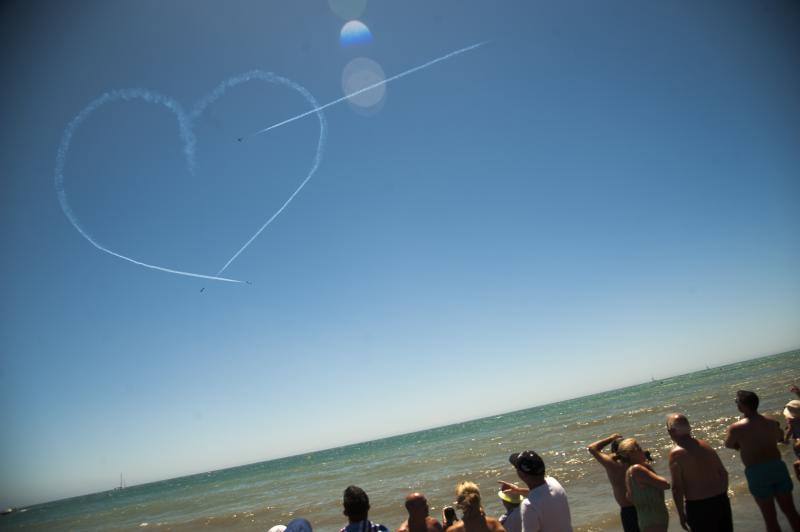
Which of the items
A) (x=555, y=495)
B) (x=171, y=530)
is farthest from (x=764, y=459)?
(x=171, y=530)

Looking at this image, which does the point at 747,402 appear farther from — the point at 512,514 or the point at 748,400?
the point at 512,514

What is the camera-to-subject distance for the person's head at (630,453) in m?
4.18

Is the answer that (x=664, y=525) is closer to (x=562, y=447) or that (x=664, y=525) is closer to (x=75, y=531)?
(x=562, y=447)

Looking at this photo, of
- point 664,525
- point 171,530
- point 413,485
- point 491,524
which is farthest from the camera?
point 171,530

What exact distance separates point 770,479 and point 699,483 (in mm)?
1411

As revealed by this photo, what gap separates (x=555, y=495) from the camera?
3.49 m

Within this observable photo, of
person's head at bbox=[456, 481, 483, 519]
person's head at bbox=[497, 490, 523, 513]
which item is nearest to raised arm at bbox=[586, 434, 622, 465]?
person's head at bbox=[497, 490, 523, 513]

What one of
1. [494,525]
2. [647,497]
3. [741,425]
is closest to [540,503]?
[494,525]

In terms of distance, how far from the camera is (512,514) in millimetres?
3779

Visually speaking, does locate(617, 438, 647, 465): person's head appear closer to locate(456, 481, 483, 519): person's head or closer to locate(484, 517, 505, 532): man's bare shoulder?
locate(484, 517, 505, 532): man's bare shoulder

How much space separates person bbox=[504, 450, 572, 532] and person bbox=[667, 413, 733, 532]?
1400mm

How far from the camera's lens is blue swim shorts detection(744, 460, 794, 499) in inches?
180

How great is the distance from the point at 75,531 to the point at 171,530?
14783 mm

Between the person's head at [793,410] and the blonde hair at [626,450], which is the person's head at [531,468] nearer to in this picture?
the blonde hair at [626,450]
